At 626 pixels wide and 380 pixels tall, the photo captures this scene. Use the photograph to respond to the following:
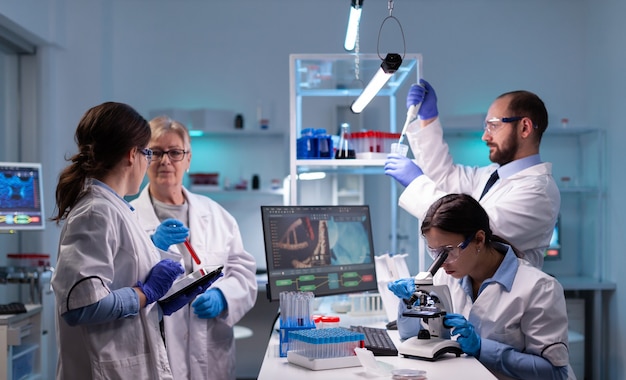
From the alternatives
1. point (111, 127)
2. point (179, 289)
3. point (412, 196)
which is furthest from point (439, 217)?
point (111, 127)

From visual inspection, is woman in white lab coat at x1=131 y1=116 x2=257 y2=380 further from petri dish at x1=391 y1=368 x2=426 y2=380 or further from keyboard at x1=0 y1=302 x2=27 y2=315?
keyboard at x1=0 y1=302 x2=27 y2=315

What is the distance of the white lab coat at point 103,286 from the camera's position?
6.08 ft

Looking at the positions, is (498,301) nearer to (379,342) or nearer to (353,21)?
(379,342)

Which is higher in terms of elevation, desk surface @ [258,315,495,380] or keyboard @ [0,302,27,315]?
desk surface @ [258,315,495,380]

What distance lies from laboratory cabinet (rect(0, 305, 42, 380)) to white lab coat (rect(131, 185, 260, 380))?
112cm

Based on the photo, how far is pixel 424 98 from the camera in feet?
9.98

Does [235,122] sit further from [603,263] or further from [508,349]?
[508,349]

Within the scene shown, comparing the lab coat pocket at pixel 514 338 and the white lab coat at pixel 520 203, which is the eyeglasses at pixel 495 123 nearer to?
the white lab coat at pixel 520 203

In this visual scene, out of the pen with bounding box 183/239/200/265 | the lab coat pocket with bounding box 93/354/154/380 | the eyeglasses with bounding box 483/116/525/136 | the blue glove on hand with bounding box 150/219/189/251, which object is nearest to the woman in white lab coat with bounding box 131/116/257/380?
the pen with bounding box 183/239/200/265

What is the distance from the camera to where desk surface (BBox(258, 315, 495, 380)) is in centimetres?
186

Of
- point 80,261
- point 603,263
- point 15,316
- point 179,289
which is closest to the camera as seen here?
point 80,261

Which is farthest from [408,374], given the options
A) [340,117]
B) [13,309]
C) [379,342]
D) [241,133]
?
[340,117]

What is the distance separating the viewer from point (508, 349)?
79.8 inches

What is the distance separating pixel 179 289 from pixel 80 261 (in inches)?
14.2
